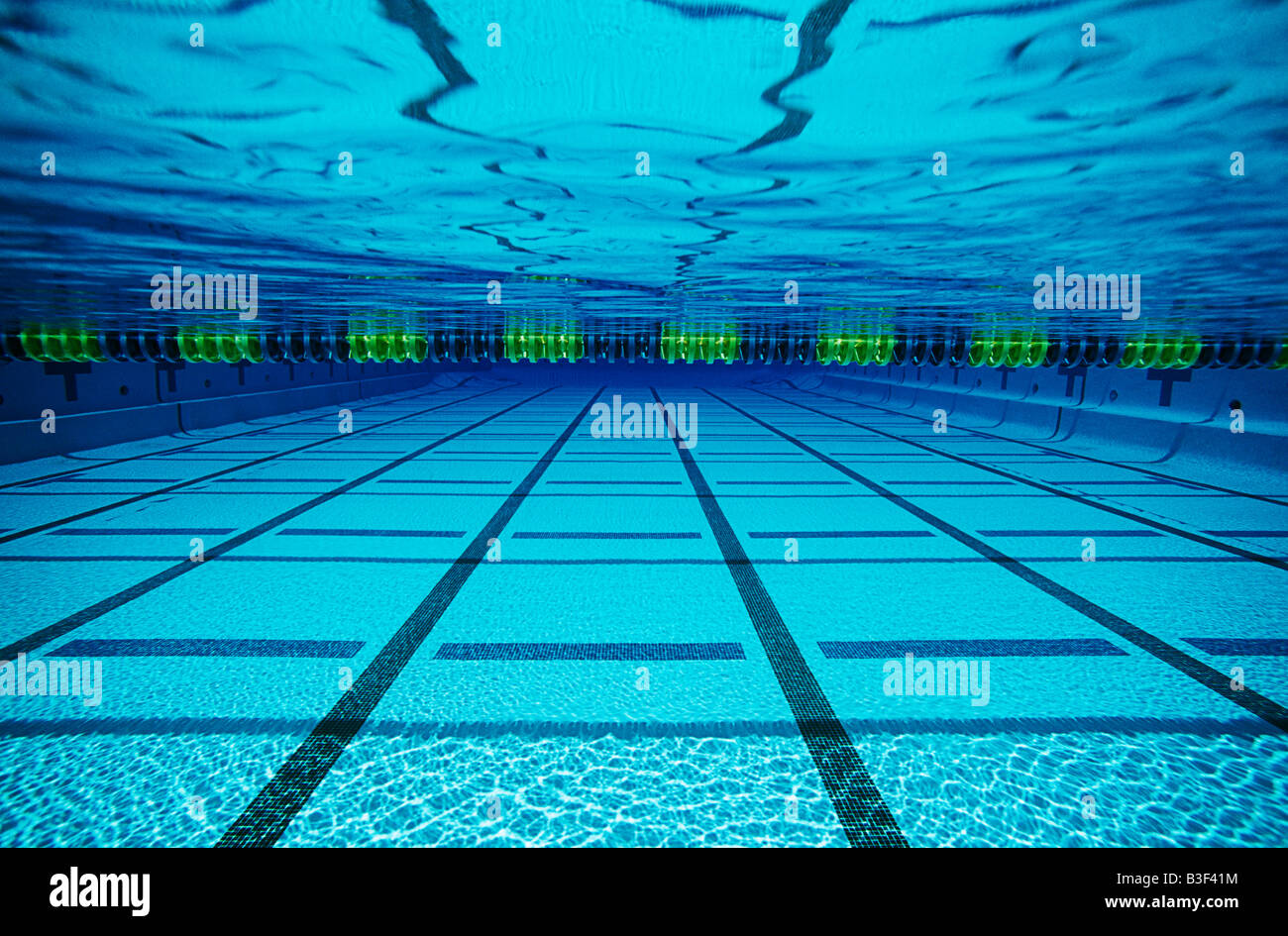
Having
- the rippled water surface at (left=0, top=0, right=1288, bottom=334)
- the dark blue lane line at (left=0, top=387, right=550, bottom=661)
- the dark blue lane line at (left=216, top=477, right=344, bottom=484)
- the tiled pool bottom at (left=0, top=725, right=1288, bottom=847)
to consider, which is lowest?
the tiled pool bottom at (left=0, top=725, right=1288, bottom=847)

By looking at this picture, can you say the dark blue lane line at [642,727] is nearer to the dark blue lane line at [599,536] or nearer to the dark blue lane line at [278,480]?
the dark blue lane line at [599,536]

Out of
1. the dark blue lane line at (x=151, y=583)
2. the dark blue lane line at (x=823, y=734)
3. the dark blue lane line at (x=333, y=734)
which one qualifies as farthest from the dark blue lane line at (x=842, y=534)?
the dark blue lane line at (x=151, y=583)

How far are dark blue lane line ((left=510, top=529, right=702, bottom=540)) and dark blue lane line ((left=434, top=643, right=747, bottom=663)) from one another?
1574 millimetres

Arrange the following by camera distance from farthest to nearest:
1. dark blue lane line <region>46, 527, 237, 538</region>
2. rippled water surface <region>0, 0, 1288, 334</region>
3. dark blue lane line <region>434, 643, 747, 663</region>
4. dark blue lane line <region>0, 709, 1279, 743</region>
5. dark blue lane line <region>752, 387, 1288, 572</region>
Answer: dark blue lane line <region>46, 527, 237, 538</region>
dark blue lane line <region>752, 387, 1288, 572</region>
dark blue lane line <region>434, 643, 747, 663</region>
dark blue lane line <region>0, 709, 1279, 743</region>
rippled water surface <region>0, 0, 1288, 334</region>

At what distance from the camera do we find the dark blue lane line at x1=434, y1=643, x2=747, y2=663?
259 centimetres

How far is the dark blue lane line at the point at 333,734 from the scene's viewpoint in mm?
1668

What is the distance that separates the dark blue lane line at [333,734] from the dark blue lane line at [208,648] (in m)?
0.21

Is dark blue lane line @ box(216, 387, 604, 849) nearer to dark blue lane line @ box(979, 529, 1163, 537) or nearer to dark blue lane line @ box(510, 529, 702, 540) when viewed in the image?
dark blue lane line @ box(510, 529, 702, 540)

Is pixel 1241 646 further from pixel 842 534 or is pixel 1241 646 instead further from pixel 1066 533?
pixel 842 534

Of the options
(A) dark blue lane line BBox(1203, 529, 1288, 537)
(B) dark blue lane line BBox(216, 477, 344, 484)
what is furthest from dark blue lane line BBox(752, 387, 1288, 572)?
(B) dark blue lane line BBox(216, 477, 344, 484)

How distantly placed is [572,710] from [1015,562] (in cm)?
289
